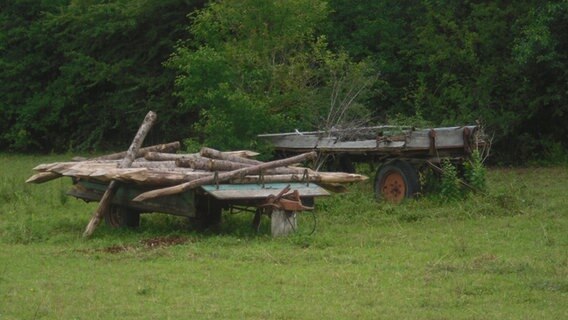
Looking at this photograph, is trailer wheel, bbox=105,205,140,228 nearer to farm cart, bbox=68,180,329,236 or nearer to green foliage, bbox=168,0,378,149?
farm cart, bbox=68,180,329,236

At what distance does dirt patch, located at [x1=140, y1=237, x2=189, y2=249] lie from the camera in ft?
43.0

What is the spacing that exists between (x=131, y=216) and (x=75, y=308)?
604 centimetres

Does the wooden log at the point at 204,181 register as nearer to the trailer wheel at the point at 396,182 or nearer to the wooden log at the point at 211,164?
the wooden log at the point at 211,164

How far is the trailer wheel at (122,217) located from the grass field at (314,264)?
10.4 inches

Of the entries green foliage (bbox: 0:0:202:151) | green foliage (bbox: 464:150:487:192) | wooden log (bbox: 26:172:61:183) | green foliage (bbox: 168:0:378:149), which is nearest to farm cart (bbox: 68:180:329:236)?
wooden log (bbox: 26:172:61:183)

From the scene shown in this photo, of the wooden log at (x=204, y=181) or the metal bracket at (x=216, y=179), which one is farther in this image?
→ the metal bracket at (x=216, y=179)

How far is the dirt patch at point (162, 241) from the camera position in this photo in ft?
43.0

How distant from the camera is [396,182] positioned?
1745 centimetres

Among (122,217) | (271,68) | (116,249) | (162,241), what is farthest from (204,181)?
(271,68)

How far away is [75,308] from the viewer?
9.20m

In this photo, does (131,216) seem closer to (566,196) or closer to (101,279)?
(101,279)

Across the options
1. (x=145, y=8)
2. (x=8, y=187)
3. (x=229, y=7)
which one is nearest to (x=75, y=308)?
(x=8, y=187)

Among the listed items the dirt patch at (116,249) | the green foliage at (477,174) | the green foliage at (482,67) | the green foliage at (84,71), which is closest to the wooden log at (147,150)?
the dirt patch at (116,249)

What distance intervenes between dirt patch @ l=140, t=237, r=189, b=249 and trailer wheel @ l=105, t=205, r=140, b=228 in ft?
5.23
